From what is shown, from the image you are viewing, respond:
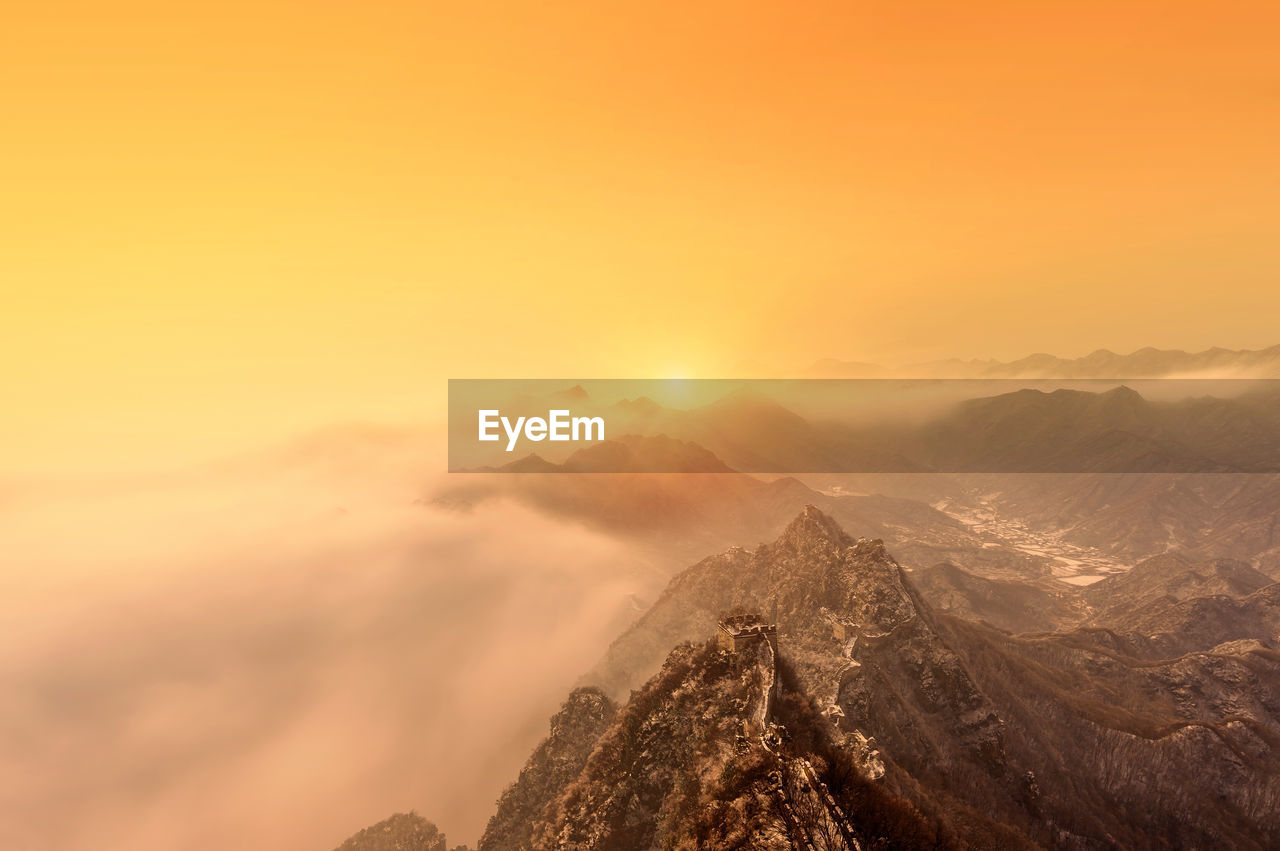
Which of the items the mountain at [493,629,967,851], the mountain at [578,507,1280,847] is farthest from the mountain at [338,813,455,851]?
the mountain at [578,507,1280,847]

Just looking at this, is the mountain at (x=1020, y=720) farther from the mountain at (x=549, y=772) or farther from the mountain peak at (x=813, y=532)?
the mountain at (x=549, y=772)

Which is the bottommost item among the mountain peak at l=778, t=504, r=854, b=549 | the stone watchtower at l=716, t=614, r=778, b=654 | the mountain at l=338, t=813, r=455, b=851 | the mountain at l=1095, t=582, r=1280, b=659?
the mountain at l=338, t=813, r=455, b=851

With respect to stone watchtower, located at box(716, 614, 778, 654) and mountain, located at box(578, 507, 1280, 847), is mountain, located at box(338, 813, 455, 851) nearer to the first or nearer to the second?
mountain, located at box(578, 507, 1280, 847)

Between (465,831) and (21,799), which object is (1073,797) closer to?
(465,831)

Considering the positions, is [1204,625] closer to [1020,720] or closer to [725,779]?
[1020,720]

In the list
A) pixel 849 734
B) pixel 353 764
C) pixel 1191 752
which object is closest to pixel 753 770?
pixel 849 734

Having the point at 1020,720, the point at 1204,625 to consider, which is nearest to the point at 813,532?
the point at 1020,720

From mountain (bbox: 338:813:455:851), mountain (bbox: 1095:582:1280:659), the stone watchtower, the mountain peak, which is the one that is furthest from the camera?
mountain (bbox: 1095:582:1280:659)

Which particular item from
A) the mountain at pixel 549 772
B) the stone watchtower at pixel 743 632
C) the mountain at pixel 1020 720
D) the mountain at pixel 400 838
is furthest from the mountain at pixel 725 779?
the mountain at pixel 400 838
